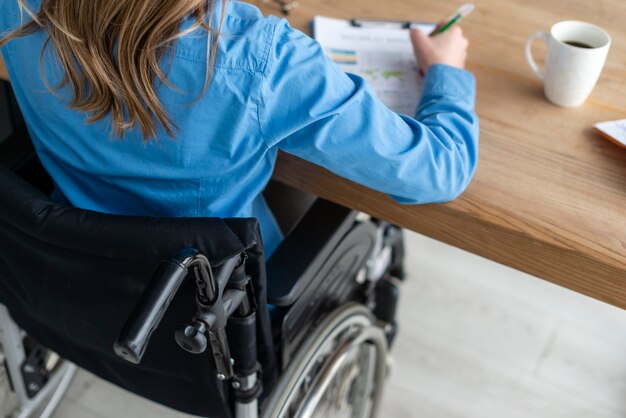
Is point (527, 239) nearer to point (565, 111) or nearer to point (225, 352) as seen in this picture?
point (565, 111)

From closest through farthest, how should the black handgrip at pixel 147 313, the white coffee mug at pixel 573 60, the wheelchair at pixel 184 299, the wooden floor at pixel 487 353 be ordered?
the black handgrip at pixel 147 313 → the wheelchair at pixel 184 299 → the white coffee mug at pixel 573 60 → the wooden floor at pixel 487 353

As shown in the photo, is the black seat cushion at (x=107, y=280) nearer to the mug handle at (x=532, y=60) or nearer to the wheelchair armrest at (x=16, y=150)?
the wheelchair armrest at (x=16, y=150)

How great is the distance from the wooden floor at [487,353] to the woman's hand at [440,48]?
831mm

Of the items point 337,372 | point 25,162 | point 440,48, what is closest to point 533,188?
point 440,48

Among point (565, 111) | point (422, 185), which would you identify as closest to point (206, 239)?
point (422, 185)

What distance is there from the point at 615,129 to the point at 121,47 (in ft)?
2.11

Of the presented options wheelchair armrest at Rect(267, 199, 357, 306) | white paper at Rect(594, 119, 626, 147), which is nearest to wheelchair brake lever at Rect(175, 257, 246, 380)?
wheelchair armrest at Rect(267, 199, 357, 306)

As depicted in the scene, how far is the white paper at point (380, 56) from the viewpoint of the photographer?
1039 millimetres

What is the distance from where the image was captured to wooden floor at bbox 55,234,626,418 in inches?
62.7

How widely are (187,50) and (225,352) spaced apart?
1.09 feet

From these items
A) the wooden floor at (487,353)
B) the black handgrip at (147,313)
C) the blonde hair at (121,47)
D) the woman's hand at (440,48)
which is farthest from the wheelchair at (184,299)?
the wooden floor at (487,353)

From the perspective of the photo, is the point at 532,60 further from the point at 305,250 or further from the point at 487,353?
the point at 487,353

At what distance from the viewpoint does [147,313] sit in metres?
0.60

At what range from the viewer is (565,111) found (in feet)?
3.36
